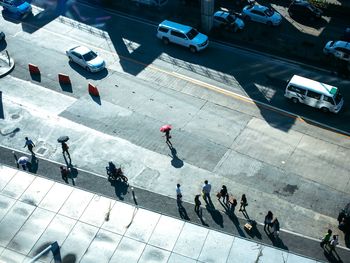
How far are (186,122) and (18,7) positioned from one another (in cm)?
2316

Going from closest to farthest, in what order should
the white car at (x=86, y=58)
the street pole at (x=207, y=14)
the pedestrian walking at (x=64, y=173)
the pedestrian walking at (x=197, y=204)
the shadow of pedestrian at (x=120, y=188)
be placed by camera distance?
the pedestrian walking at (x=197, y=204), the shadow of pedestrian at (x=120, y=188), the pedestrian walking at (x=64, y=173), the white car at (x=86, y=58), the street pole at (x=207, y=14)

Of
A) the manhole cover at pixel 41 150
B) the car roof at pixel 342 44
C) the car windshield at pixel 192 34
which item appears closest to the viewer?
the manhole cover at pixel 41 150

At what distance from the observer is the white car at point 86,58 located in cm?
3856

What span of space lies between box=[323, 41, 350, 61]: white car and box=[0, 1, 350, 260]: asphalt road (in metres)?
2.52

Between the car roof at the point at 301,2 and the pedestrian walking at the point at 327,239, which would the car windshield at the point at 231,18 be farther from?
the pedestrian walking at the point at 327,239

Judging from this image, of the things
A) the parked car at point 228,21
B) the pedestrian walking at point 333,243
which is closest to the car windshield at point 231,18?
the parked car at point 228,21

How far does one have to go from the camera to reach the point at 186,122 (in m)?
34.1

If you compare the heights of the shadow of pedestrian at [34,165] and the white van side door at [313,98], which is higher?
the white van side door at [313,98]

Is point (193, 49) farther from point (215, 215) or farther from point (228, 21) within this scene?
point (215, 215)

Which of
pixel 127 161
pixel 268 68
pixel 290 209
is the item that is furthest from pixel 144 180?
pixel 268 68

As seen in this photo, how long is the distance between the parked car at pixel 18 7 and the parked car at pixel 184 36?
46.6 ft

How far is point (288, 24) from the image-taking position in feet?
148

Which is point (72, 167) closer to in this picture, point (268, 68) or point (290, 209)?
point (290, 209)

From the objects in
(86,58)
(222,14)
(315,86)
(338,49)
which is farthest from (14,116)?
(338,49)
